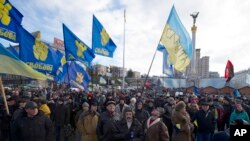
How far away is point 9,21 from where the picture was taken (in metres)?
9.36

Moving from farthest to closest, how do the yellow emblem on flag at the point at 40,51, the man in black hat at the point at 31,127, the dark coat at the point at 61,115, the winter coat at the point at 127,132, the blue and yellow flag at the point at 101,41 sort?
the blue and yellow flag at the point at 101,41, the yellow emblem on flag at the point at 40,51, the dark coat at the point at 61,115, the winter coat at the point at 127,132, the man in black hat at the point at 31,127

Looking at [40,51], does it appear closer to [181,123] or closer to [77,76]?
[77,76]

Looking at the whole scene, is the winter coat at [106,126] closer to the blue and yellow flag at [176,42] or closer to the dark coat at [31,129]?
the dark coat at [31,129]

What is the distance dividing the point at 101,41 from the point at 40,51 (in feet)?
10.7

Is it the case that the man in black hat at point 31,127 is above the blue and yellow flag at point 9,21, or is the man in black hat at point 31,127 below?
below

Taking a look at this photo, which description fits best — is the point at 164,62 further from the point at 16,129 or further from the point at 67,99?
the point at 16,129

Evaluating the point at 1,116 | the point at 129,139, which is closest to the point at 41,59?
the point at 1,116

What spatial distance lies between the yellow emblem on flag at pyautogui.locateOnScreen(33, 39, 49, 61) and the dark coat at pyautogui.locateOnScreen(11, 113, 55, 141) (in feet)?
18.4

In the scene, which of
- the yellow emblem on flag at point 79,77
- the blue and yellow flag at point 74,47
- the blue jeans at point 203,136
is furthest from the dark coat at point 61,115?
the blue jeans at point 203,136

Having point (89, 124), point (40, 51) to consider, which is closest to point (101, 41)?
point (40, 51)

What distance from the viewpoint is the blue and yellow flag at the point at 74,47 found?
12.4m

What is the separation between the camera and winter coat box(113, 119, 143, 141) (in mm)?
5715

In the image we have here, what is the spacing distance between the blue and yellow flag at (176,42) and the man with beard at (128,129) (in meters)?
5.71

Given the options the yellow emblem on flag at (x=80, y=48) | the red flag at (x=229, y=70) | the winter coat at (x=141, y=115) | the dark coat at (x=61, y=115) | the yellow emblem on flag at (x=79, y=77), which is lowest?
the dark coat at (x=61, y=115)
